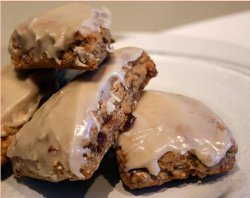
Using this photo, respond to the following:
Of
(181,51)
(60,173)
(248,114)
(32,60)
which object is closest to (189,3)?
(181,51)

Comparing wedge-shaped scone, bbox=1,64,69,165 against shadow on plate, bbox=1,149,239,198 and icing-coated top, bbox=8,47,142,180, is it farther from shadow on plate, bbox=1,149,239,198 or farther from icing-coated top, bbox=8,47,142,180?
shadow on plate, bbox=1,149,239,198

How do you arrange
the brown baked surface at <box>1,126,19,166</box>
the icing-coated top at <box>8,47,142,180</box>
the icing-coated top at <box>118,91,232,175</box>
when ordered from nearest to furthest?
the icing-coated top at <box>8,47,142,180</box> → the icing-coated top at <box>118,91,232,175</box> → the brown baked surface at <box>1,126,19,166</box>

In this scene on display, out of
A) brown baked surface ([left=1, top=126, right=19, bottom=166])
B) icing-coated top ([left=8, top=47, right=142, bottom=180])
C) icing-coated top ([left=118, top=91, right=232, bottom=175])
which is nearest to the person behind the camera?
icing-coated top ([left=8, top=47, right=142, bottom=180])

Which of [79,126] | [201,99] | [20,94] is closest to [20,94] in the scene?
[20,94]

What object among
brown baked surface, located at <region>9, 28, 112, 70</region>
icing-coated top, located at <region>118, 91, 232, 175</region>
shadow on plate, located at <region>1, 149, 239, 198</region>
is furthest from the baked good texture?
icing-coated top, located at <region>118, 91, 232, 175</region>

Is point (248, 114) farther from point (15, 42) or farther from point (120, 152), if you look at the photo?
point (15, 42)

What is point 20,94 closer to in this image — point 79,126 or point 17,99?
point 17,99

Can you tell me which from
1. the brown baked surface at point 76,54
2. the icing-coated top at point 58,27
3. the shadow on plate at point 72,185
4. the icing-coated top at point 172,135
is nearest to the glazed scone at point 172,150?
the icing-coated top at point 172,135

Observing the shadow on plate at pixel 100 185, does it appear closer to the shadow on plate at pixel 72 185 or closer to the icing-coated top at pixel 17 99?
the shadow on plate at pixel 72 185
